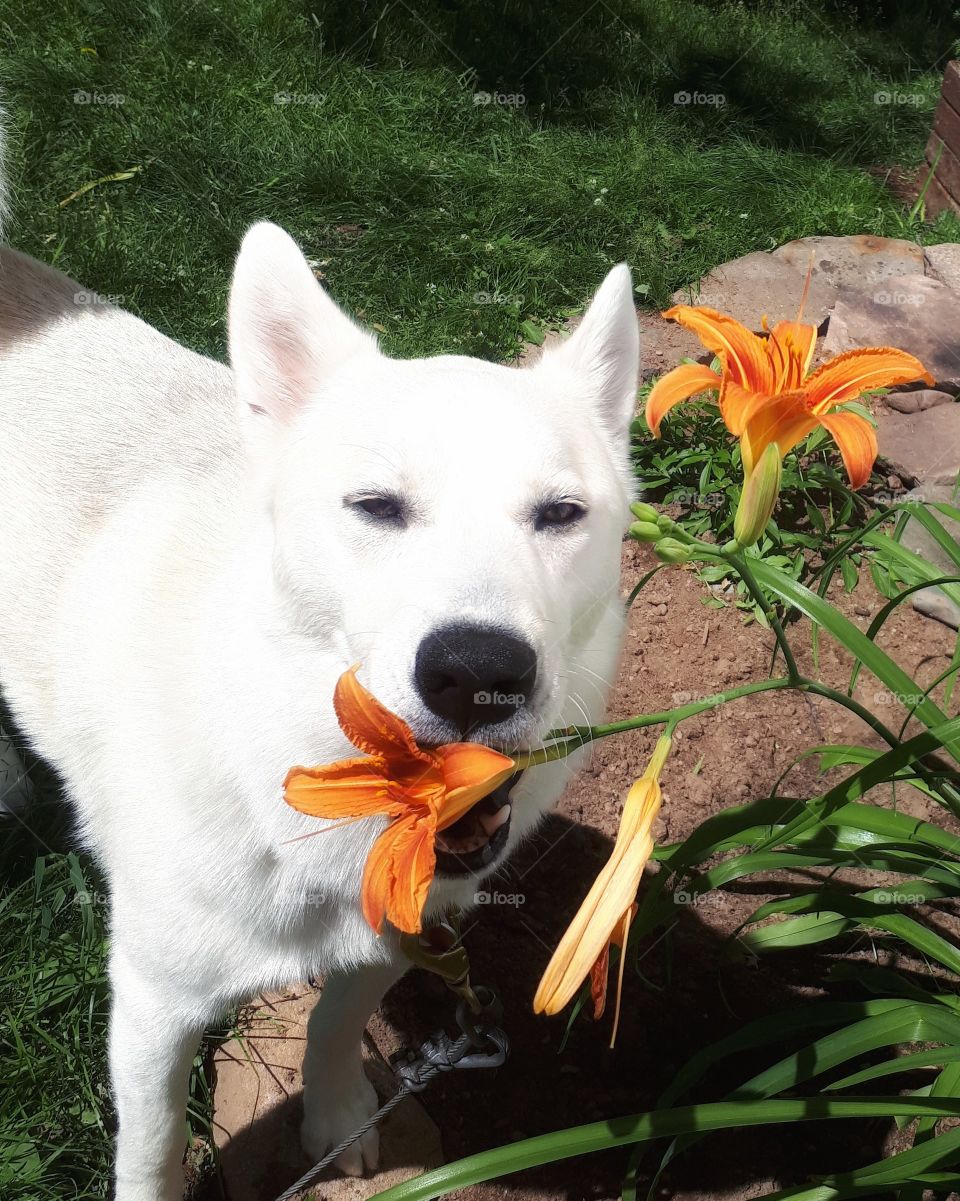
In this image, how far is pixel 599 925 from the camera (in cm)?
115

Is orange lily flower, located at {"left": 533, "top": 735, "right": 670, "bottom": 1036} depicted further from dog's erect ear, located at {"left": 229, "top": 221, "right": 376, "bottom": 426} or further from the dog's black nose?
dog's erect ear, located at {"left": 229, "top": 221, "right": 376, "bottom": 426}

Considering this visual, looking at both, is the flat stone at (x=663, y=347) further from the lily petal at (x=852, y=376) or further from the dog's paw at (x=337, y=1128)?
the dog's paw at (x=337, y=1128)

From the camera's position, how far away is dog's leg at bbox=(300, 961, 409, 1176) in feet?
7.69

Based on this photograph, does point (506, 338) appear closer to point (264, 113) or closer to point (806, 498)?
point (806, 498)

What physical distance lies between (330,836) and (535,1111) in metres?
1.22

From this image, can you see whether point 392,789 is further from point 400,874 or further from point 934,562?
point 934,562

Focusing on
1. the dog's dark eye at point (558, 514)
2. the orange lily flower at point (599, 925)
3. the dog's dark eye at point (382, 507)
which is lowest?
the orange lily flower at point (599, 925)

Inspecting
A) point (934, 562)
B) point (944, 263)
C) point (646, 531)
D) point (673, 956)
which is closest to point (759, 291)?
point (944, 263)

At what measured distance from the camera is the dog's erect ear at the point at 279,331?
1905 millimetres

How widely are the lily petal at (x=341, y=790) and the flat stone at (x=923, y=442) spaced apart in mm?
3389

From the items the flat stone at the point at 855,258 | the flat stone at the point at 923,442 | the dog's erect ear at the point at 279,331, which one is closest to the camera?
the dog's erect ear at the point at 279,331

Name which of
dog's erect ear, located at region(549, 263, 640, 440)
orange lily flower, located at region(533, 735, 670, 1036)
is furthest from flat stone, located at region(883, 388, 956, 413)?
orange lily flower, located at region(533, 735, 670, 1036)

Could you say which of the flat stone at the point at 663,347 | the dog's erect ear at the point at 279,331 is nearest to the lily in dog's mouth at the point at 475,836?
the dog's erect ear at the point at 279,331

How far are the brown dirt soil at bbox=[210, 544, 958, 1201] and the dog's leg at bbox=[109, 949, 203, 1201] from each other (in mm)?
417
